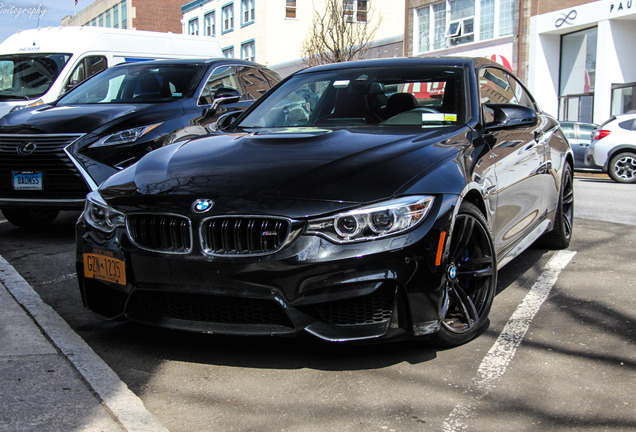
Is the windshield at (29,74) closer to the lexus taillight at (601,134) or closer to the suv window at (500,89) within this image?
the suv window at (500,89)

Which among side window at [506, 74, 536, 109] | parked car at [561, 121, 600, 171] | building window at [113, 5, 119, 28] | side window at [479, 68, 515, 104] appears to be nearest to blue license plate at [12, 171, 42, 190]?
side window at [479, 68, 515, 104]

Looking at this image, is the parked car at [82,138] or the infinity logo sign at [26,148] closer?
the parked car at [82,138]

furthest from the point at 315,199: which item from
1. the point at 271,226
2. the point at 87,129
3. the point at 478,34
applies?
the point at 478,34

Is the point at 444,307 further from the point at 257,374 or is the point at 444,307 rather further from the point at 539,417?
the point at 257,374

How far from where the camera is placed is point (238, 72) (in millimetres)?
9188

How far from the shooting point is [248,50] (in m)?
50.0

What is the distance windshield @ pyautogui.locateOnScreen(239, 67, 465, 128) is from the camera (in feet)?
15.9

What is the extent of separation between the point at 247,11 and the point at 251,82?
1649 inches

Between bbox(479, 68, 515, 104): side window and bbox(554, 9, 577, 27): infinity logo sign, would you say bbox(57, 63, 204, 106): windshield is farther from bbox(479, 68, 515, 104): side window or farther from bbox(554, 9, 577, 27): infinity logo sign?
bbox(554, 9, 577, 27): infinity logo sign

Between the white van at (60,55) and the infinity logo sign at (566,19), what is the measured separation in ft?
50.7

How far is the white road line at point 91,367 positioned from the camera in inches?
118

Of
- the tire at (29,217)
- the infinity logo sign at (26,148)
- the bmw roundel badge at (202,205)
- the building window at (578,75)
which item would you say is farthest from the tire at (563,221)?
the building window at (578,75)

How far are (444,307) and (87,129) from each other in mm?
4426

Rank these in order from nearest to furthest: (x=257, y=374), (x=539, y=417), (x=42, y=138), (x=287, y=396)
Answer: (x=539, y=417), (x=287, y=396), (x=257, y=374), (x=42, y=138)
